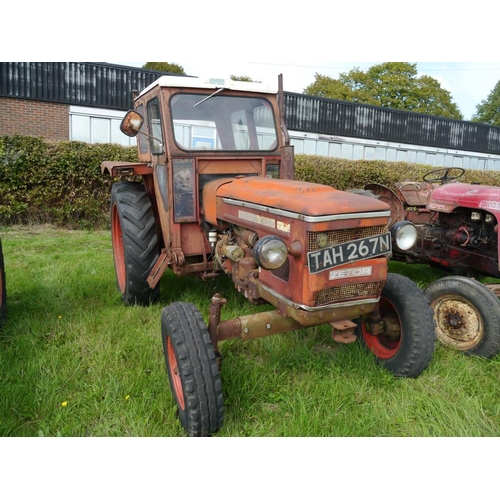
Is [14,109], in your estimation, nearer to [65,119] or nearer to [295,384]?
[65,119]

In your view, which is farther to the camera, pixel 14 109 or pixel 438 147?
pixel 438 147

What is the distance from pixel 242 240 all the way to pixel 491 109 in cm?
4065

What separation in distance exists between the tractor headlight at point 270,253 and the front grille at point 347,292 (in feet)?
0.96

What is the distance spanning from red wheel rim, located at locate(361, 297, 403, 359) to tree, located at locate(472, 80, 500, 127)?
38585mm

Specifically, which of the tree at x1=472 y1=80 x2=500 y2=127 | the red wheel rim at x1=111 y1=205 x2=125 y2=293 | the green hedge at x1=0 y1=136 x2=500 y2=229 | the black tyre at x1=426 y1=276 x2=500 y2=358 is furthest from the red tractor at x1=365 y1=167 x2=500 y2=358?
the tree at x1=472 y1=80 x2=500 y2=127

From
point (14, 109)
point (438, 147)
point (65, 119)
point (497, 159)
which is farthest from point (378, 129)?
point (14, 109)

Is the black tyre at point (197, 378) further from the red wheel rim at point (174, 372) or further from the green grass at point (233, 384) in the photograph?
the green grass at point (233, 384)

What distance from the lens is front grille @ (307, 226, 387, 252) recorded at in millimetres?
2219

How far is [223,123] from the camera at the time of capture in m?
3.63

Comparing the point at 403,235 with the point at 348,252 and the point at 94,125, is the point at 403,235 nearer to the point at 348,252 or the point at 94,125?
the point at 348,252

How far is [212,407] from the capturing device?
2178mm

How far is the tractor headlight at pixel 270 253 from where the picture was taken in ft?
7.23

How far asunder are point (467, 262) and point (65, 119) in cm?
1113

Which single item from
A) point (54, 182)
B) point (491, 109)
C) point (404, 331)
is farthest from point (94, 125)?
point (491, 109)
